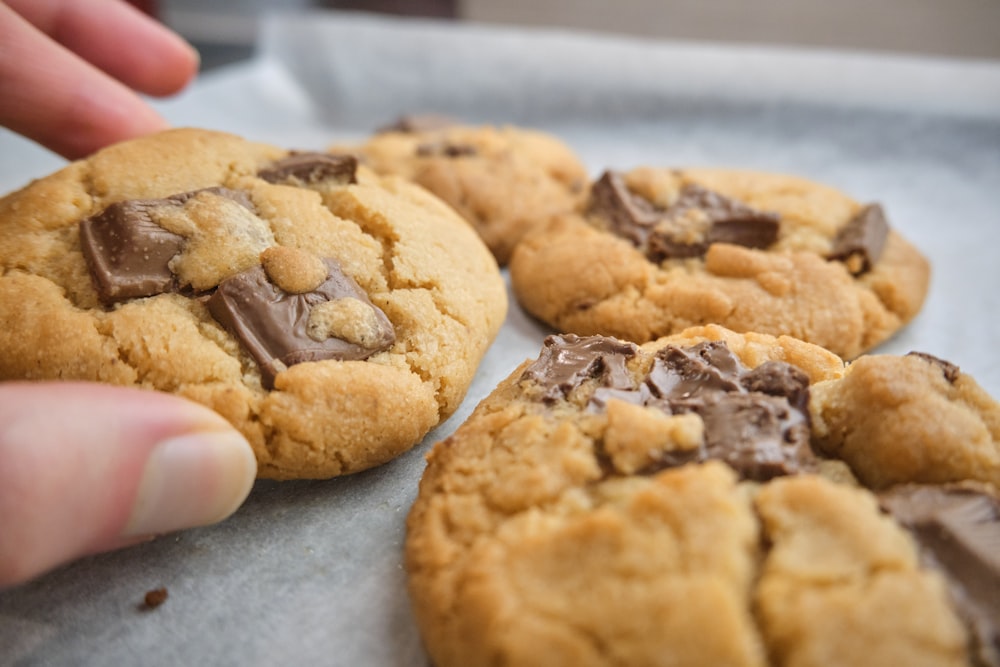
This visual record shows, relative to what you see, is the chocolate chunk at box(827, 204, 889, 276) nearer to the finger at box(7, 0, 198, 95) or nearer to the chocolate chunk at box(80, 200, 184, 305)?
the chocolate chunk at box(80, 200, 184, 305)

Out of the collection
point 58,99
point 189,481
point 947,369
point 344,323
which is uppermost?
point 947,369

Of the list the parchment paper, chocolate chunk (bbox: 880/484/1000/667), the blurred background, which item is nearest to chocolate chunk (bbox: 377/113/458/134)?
the parchment paper

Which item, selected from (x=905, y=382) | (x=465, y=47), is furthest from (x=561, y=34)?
(x=905, y=382)

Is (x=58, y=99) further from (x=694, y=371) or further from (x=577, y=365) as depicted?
(x=694, y=371)

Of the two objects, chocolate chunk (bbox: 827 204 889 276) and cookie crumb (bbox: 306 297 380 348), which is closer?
cookie crumb (bbox: 306 297 380 348)

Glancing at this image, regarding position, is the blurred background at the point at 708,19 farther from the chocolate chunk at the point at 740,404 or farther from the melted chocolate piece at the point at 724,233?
the chocolate chunk at the point at 740,404

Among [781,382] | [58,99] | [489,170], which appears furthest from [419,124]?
[781,382]
